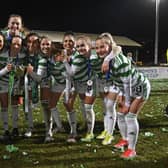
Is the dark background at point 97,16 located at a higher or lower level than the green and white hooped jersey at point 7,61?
higher

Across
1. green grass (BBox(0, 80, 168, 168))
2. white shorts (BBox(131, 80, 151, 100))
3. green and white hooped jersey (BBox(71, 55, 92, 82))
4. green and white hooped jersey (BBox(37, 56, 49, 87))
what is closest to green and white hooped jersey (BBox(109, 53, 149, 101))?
white shorts (BBox(131, 80, 151, 100))

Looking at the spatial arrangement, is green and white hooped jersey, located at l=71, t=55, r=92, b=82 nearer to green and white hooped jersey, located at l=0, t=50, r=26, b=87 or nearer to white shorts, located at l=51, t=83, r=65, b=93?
white shorts, located at l=51, t=83, r=65, b=93

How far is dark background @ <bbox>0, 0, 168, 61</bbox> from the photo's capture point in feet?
177

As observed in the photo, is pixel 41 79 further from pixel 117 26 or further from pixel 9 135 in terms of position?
pixel 117 26

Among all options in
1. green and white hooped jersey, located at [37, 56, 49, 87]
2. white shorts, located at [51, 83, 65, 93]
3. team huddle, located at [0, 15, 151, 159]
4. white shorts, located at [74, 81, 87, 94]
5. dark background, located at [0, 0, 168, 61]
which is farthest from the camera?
dark background, located at [0, 0, 168, 61]

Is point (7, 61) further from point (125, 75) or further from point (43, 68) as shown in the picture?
point (125, 75)

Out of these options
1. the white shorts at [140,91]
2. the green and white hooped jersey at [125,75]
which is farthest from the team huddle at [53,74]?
the white shorts at [140,91]

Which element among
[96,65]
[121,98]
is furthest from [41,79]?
[121,98]

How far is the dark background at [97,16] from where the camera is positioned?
2121 inches

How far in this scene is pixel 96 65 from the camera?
7.77 metres

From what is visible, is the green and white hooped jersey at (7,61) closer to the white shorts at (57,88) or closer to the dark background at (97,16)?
the white shorts at (57,88)

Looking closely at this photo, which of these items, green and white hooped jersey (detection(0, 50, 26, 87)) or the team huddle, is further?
green and white hooped jersey (detection(0, 50, 26, 87))

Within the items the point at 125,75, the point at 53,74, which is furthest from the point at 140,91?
the point at 53,74

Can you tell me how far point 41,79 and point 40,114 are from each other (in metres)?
3.84
